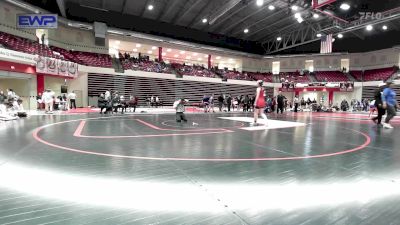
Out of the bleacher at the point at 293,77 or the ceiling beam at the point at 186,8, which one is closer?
the ceiling beam at the point at 186,8

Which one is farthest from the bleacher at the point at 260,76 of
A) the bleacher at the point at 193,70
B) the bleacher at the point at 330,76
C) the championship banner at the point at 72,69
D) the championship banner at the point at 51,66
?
the championship banner at the point at 51,66

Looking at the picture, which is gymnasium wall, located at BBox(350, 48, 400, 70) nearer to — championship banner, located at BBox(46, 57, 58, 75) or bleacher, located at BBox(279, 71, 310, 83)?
bleacher, located at BBox(279, 71, 310, 83)

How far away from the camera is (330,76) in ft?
120

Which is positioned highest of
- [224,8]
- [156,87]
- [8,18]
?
[224,8]

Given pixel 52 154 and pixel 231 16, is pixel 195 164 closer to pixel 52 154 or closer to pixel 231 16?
pixel 52 154

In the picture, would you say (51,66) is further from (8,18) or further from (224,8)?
(224,8)

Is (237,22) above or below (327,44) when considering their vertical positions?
above

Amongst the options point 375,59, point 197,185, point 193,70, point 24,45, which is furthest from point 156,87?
point 375,59

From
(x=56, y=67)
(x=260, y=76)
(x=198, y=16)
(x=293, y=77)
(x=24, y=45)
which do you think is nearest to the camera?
(x=24, y=45)

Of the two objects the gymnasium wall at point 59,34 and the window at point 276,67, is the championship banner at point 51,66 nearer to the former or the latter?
the gymnasium wall at point 59,34

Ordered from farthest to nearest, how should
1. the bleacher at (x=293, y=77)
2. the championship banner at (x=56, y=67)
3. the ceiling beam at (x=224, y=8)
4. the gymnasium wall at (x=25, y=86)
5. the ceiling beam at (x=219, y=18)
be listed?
1. the bleacher at (x=293, y=77)
2. the ceiling beam at (x=219, y=18)
3. the ceiling beam at (x=224, y=8)
4. the gymnasium wall at (x=25, y=86)
5. the championship banner at (x=56, y=67)

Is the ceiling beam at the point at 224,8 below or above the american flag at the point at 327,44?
above

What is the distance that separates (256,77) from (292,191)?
3674 centimetres

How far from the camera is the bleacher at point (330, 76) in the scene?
35594 millimetres
